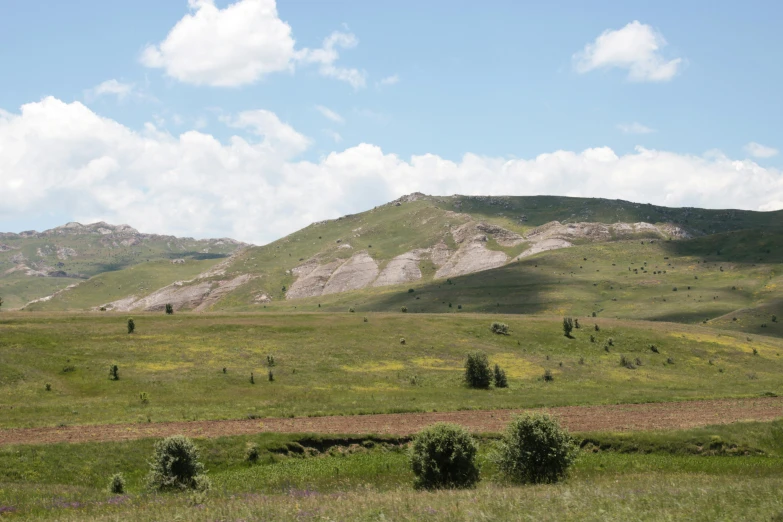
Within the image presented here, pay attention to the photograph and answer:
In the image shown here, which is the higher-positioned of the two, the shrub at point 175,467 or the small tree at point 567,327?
the shrub at point 175,467

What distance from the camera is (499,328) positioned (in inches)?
3853

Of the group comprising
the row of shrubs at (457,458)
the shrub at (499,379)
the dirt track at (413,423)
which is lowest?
the shrub at (499,379)

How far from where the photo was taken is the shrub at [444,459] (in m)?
26.0

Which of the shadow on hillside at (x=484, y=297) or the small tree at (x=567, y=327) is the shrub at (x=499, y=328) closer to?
the small tree at (x=567, y=327)

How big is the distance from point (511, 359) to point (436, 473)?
6047 centimetres

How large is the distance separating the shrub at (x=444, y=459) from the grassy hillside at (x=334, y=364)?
22533 millimetres

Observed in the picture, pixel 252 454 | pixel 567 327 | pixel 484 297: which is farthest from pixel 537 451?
pixel 484 297

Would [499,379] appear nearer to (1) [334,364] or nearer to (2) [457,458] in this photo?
(1) [334,364]

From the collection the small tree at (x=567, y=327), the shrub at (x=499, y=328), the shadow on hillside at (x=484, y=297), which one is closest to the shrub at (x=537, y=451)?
the shrub at (x=499, y=328)

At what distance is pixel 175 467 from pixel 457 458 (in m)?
13.6

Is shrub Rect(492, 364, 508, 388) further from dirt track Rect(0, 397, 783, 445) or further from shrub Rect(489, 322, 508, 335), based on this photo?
shrub Rect(489, 322, 508, 335)


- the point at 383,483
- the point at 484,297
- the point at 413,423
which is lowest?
the point at 413,423

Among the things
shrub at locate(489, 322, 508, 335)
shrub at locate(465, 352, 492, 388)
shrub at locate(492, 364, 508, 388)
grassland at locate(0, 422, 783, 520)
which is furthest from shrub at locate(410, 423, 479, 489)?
shrub at locate(489, 322, 508, 335)

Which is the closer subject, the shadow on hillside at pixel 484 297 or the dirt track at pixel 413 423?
the dirt track at pixel 413 423
